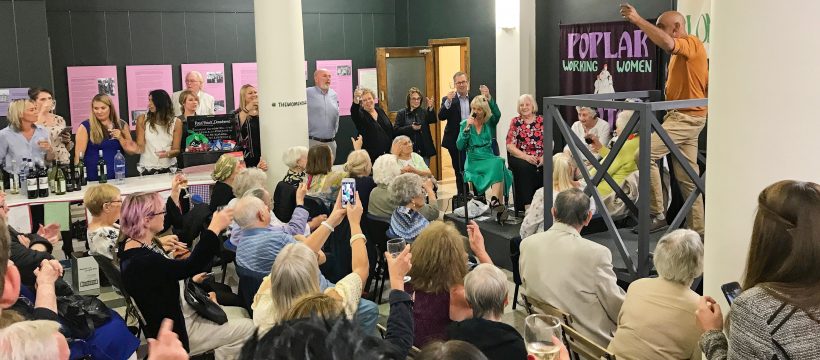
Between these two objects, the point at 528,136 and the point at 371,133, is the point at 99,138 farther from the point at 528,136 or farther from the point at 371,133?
the point at 528,136

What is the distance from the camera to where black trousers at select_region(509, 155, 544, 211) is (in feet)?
26.1

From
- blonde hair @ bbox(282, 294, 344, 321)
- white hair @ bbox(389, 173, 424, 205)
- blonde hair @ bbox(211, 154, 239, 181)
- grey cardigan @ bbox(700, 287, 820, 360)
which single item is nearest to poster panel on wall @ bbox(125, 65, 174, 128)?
blonde hair @ bbox(211, 154, 239, 181)

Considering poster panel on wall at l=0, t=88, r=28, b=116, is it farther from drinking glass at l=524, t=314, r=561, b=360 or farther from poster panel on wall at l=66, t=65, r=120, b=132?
drinking glass at l=524, t=314, r=561, b=360

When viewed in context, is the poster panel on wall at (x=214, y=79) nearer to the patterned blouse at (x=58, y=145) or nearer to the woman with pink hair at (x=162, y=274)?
the patterned blouse at (x=58, y=145)

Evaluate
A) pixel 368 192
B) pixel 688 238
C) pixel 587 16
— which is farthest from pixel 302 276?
pixel 587 16

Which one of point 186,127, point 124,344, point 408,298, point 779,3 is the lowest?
point 124,344

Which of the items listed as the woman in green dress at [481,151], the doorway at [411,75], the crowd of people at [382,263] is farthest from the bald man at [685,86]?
the doorway at [411,75]

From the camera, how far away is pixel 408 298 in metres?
3.10

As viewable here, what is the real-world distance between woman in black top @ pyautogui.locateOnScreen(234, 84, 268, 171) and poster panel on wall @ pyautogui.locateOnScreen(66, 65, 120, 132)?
2857mm

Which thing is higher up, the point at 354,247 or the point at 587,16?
the point at 587,16

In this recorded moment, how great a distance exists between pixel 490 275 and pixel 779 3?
150cm

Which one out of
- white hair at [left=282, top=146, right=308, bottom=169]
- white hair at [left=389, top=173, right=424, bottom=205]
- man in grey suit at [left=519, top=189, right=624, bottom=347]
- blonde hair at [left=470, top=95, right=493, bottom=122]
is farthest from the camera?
blonde hair at [left=470, top=95, right=493, bottom=122]

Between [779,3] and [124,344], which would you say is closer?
[779,3]

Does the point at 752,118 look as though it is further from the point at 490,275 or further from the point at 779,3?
the point at 490,275
